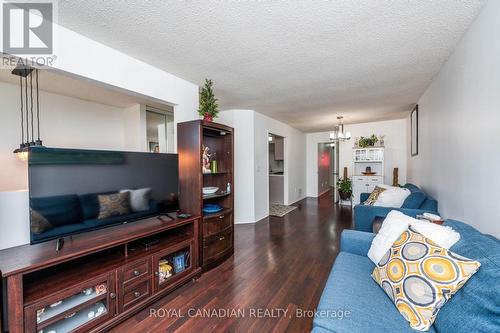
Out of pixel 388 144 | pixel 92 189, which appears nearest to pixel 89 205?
pixel 92 189

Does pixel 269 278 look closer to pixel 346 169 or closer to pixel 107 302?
pixel 107 302

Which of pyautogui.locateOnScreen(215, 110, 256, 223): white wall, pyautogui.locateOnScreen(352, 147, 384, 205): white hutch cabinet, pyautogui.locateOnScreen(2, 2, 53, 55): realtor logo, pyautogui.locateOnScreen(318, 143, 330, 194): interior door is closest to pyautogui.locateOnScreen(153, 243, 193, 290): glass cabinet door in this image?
pyautogui.locateOnScreen(2, 2, 53, 55): realtor logo

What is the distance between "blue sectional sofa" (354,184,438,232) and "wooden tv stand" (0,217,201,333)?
8.21 ft

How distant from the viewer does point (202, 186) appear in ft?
8.27

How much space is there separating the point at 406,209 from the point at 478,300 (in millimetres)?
1982

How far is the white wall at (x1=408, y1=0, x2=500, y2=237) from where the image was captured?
1.43 metres

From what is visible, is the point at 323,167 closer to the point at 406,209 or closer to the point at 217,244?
the point at 406,209

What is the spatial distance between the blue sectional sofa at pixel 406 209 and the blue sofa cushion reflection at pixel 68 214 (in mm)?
3125

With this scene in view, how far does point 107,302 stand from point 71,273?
0.35 meters

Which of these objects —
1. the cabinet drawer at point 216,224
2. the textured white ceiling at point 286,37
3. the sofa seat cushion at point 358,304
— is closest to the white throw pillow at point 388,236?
the sofa seat cushion at point 358,304

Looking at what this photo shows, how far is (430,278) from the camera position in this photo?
1.13 meters

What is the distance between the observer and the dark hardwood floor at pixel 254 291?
1697mm

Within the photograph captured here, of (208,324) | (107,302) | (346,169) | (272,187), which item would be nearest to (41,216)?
(107,302)

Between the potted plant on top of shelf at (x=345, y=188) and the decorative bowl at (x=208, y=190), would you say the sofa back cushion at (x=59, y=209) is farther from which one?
the potted plant on top of shelf at (x=345, y=188)
